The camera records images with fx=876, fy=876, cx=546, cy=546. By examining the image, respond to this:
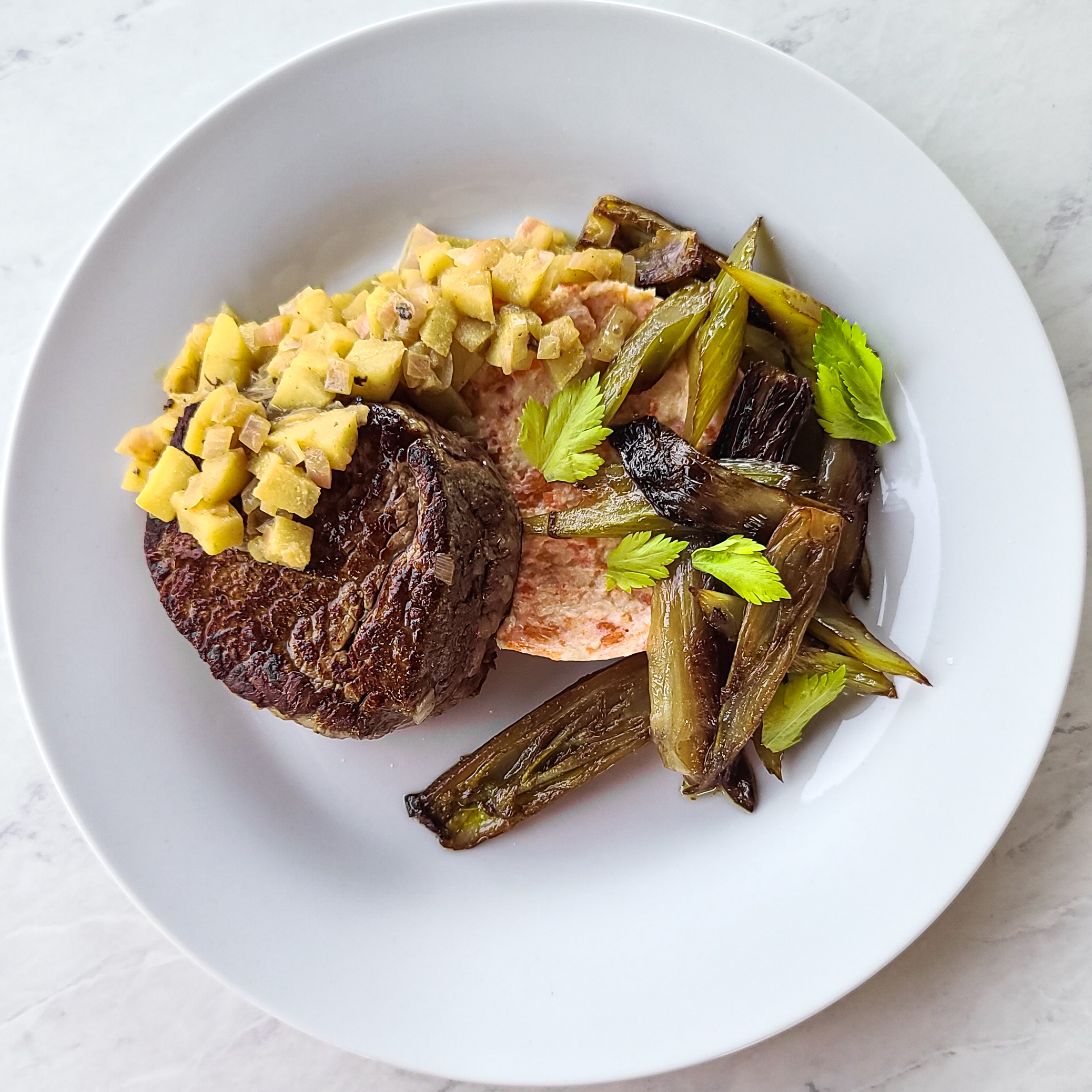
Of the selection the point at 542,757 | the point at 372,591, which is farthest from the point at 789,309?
the point at 542,757

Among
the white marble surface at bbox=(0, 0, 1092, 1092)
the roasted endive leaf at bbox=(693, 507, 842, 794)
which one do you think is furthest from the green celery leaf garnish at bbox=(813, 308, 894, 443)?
the white marble surface at bbox=(0, 0, 1092, 1092)

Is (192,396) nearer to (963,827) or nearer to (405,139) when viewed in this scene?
(405,139)

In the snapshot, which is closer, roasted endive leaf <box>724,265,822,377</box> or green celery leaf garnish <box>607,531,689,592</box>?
green celery leaf garnish <box>607,531,689,592</box>

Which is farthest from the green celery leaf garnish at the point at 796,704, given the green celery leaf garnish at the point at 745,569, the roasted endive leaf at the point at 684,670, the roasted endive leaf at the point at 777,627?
the green celery leaf garnish at the point at 745,569

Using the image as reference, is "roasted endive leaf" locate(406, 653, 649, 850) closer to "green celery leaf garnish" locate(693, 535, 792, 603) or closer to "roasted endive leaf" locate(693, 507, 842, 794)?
"roasted endive leaf" locate(693, 507, 842, 794)

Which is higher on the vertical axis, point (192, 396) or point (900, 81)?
point (900, 81)

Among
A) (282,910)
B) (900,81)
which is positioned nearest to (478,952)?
(282,910)

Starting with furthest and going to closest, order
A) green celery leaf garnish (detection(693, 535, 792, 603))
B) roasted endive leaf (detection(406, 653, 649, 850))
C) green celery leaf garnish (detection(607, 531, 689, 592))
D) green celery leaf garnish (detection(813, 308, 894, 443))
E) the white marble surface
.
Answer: the white marble surface < roasted endive leaf (detection(406, 653, 649, 850)) < green celery leaf garnish (detection(813, 308, 894, 443)) < green celery leaf garnish (detection(607, 531, 689, 592)) < green celery leaf garnish (detection(693, 535, 792, 603))
